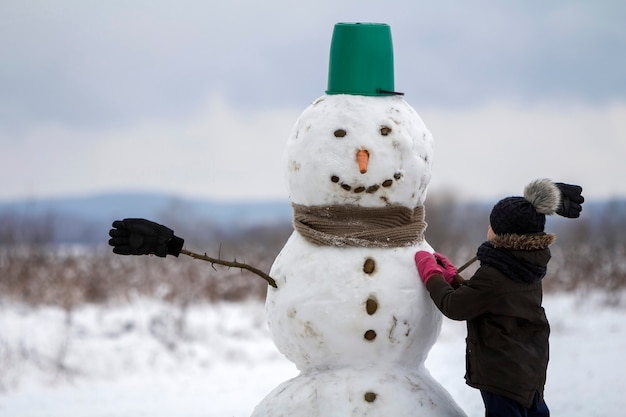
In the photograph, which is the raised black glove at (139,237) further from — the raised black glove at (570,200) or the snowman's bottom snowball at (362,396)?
the raised black glove at (570,200)

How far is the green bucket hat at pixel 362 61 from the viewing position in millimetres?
4246

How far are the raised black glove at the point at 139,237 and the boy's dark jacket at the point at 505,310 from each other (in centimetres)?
116

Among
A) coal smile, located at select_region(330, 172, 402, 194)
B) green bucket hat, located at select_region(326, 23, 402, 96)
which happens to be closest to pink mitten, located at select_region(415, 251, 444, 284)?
coal smile, located at select_region(330, 172, 402, 194)

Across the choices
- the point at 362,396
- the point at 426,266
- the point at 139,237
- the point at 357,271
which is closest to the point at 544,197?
the point at 426,266

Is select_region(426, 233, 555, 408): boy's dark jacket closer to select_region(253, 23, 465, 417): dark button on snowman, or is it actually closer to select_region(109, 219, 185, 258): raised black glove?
select_region(253, 23, 465, 417): dark button on snowman

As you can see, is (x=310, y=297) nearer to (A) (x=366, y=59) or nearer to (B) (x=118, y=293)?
(A) (x=366, y=59)

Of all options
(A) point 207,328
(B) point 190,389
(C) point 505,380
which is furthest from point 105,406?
(C) point 505,380

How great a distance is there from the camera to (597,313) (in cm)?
1106

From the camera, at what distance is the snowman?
157 inches

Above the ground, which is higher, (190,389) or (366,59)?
(366,59)

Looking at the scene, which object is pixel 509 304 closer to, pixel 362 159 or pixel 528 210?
pixel 528 210

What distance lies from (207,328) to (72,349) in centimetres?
148

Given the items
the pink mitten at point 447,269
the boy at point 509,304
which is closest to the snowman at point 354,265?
the pink mitten at point 447,269

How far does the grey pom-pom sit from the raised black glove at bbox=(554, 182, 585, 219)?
22 cm
